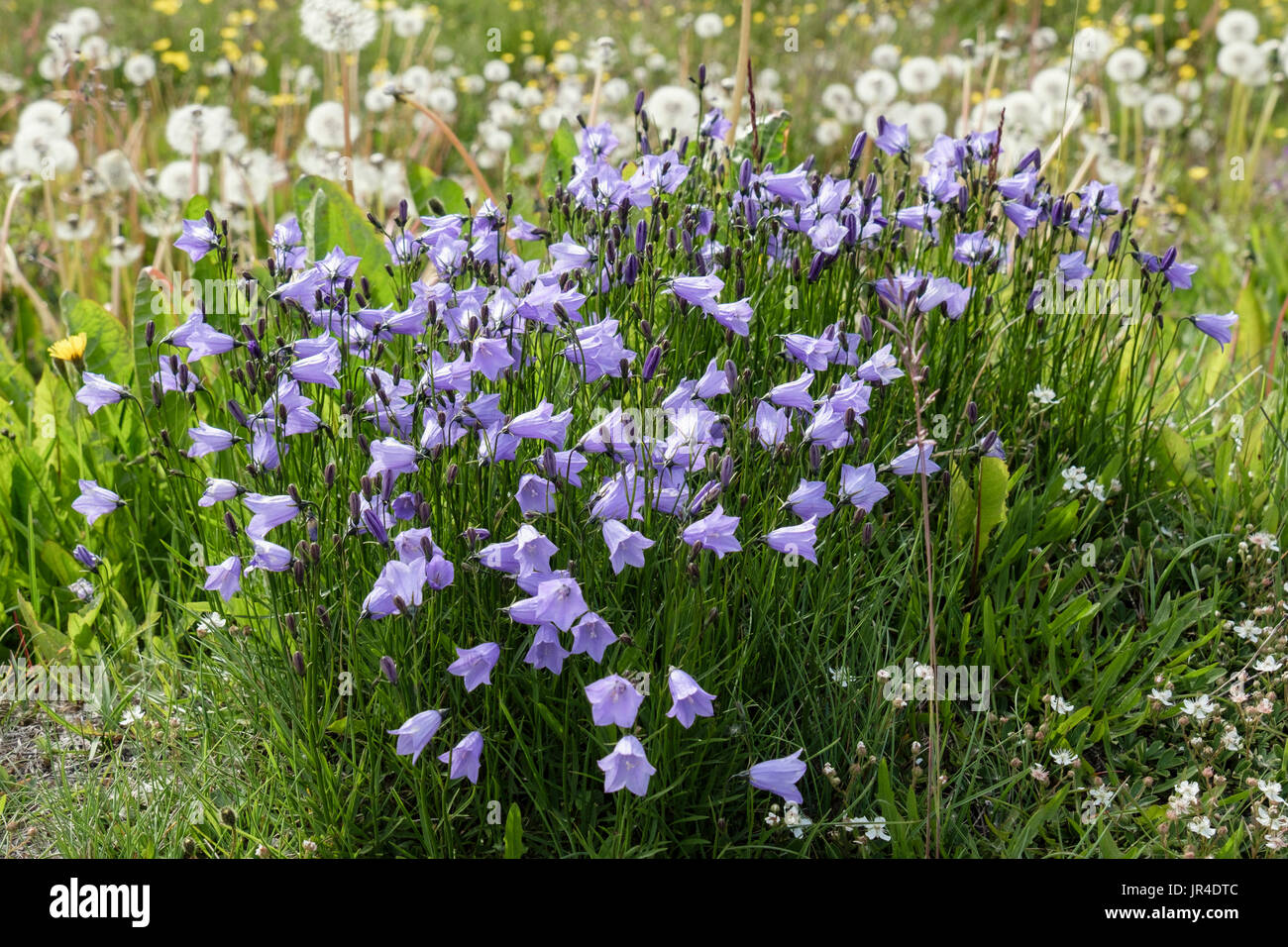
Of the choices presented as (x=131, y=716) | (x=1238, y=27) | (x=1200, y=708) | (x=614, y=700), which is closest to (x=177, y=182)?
(x=131, y=716)

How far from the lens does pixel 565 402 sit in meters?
2.36

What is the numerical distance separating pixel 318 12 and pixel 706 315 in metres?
2.54

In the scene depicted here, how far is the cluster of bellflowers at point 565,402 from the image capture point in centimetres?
183

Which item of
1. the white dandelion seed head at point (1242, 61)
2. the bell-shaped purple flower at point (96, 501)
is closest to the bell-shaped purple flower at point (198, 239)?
the bell-shaped purple flower at point (96, 501)

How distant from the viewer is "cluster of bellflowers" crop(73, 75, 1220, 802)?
183 centimetres

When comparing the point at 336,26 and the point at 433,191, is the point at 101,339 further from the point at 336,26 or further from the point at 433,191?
the point at 336,26

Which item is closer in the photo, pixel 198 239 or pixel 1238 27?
pixel 198 239

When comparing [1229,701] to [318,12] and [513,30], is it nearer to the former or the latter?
[318,12]

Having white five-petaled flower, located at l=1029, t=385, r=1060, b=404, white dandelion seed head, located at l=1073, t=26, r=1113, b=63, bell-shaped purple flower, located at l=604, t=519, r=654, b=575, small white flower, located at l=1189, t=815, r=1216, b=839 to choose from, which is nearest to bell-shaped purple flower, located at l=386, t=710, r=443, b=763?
bell-shaped purple flower, located at l=604, t=519, r=654, b=575

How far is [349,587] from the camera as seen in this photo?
2221 millimetres

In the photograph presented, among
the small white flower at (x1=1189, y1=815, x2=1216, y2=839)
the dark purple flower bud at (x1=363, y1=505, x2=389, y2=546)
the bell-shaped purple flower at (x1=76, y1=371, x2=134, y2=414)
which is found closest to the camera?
the dark purple flower bud at (x1=363, y1=505, x2=389, y2=546)

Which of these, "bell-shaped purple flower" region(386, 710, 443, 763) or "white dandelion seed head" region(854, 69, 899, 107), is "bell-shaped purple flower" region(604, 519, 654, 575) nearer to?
"bell-shaped purple flower" region(386, 710, 443, 763)

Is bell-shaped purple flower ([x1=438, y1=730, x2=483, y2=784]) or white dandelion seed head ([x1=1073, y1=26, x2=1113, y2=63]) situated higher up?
white dandelion seed head ([x1=1073, y1=26, x2=1113, y2=63])

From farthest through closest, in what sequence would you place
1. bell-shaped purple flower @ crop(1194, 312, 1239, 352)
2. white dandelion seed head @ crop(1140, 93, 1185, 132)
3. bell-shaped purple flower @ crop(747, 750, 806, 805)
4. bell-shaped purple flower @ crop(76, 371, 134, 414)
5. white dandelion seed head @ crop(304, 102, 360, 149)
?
white dandelion seed head @ crop(1140, 93, 1185, 132) → white dandelion seed head @ crop(304, 102, 360, 149) → bell-shaped purple flower @ crop(1194, 312, 1239, 352) → bell-shaped purple flower @ crop(76, 371, 134, 414) → bell-shaped purple flower @ crop(747, 750, 806, 805)
